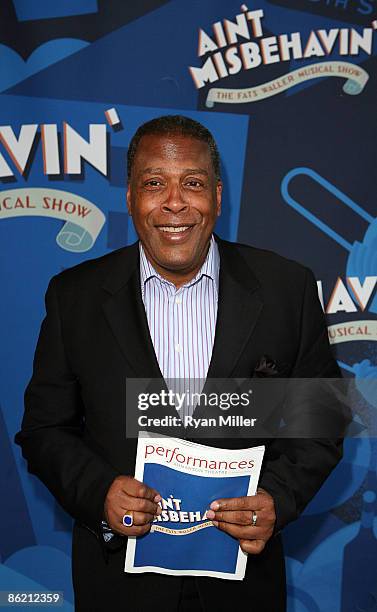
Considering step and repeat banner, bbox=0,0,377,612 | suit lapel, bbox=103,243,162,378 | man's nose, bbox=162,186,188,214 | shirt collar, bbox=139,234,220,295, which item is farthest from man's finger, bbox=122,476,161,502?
step and repeat banner, bbox=0,0,377,612

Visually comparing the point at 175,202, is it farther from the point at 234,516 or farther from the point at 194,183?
the point at 234,516

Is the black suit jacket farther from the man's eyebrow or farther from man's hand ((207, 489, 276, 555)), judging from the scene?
the man's eyebrow

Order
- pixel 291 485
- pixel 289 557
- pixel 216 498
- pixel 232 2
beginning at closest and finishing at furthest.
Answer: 1. pixel 216 498
2. pixel 291 485
3. pixel 232 2
4. pixel 289 557

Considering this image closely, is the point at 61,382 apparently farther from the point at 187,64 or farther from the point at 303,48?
the point at 303,48

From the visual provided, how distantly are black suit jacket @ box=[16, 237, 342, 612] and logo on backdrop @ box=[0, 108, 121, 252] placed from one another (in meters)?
0.69

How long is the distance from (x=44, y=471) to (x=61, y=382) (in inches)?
7.5

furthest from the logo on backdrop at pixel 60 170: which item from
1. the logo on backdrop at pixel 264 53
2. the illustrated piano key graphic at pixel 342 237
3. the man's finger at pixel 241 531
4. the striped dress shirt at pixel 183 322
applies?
the man's finger at pixel 241 531

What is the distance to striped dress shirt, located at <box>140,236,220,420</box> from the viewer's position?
5.19 ft

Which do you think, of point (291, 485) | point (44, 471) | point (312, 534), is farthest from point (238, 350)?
point (312, 534)

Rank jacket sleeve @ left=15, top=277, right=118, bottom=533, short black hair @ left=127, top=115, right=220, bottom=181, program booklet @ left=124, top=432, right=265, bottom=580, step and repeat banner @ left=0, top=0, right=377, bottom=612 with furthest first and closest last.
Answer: step and repeat banner @ left=0, top=0, right=377, bottom=612
short black hair @ left=127, top=115, right=220, bottom=181
jacket sleeve @ left=15, top=277, right=118, bottom=533
program booklet @ left=124, top=432, right=265, bottom=580

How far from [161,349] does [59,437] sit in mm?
286

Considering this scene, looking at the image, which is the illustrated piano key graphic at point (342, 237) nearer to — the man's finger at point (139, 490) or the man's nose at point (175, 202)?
the man's nose at point (175, 202)

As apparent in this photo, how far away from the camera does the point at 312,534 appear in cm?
252

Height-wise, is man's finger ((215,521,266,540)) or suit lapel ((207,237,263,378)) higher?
suit lapel ((207,237,263,378))
